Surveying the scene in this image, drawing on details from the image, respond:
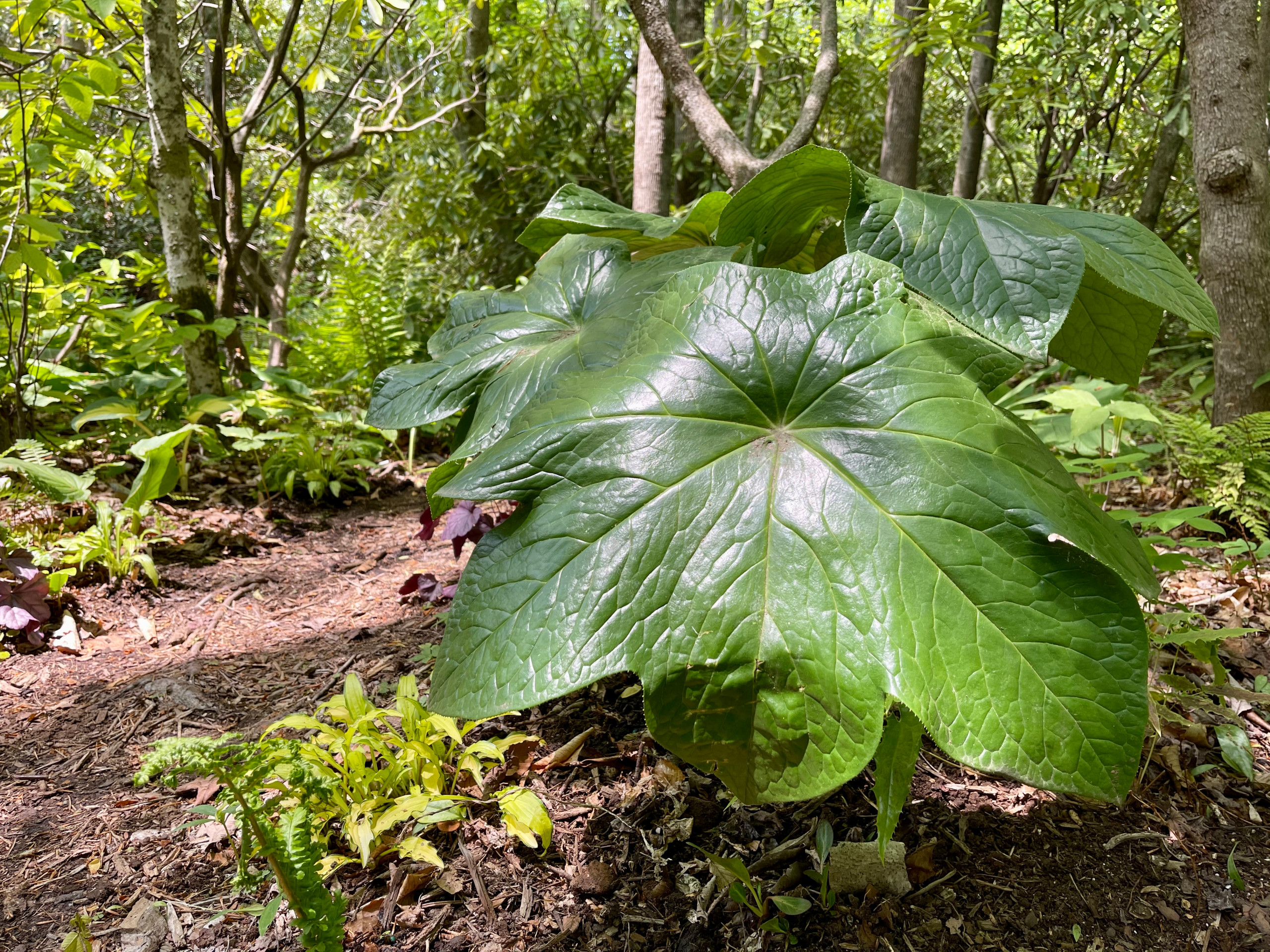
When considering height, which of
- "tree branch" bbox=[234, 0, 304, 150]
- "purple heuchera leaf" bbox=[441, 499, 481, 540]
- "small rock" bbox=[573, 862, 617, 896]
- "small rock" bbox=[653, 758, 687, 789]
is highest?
"tree branch" bbox=[234, 0, 304, 150]

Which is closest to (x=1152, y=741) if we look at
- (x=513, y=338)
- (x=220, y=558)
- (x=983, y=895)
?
(x=983, y=895)

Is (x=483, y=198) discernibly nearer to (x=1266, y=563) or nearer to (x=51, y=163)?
(x=51, y=163)

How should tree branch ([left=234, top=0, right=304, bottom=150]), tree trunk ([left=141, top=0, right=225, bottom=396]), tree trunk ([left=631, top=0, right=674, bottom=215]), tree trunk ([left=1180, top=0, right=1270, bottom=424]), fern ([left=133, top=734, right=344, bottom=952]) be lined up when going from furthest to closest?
1. tree branch ([left=234, top=0, right=304, bottom=150])
2. tree trunk ([left=141, top=0, right=225, bottom=396])
3. tree trunk ([left=631, top=0, right=674, bottom=215])
4. tree trunk ([left=1180, top=0, right=1270, bottom=424])
5. fern ([left=133, top=734, right=344, bottom=952])

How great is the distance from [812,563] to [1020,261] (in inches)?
17.7

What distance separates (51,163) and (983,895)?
3.92m

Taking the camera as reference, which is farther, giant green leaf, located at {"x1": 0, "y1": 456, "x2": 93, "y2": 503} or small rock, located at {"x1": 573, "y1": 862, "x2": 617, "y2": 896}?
giant green leaf, located at {"x1": 0, "y1": 456, "x2": 93, "y2": 503}

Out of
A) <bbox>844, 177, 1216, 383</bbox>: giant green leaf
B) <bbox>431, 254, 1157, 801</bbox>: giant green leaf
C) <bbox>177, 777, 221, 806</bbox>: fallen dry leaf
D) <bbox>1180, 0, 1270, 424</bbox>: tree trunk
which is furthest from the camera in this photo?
<bbox>1180, 0, 1270, 424</bbox>: tree trunk

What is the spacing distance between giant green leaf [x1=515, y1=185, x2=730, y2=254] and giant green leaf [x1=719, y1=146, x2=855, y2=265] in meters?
0.14

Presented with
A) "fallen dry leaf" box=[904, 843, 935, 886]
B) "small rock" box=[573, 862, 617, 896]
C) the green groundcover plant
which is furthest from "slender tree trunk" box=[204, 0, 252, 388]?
"fallen dry leaf" box=[904, 843, 935, 886]

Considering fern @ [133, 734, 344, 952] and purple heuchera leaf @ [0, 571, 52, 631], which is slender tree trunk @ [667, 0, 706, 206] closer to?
purple heuchera leaf @ [0, 571, 52, 631]

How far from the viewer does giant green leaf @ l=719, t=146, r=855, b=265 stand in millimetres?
1094

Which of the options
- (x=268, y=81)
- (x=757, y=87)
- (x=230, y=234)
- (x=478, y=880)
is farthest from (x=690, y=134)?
(x=478, y=880)

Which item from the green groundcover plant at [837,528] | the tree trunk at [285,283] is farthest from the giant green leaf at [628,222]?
the tree trunk at [285,283]

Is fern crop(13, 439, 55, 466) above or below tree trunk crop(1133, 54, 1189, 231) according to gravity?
below
